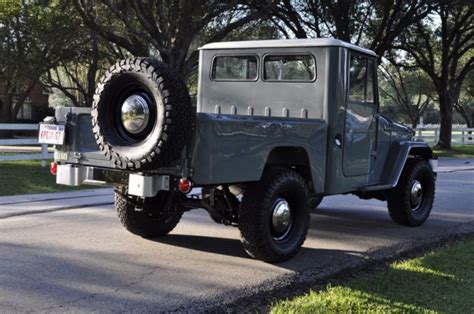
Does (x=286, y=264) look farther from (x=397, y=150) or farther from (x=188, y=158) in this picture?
(x=397, y=150)

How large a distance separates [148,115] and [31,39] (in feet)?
73.2

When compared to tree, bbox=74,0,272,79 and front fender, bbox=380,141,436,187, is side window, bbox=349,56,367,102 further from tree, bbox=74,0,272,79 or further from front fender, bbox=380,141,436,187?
tree, bbox=74,0,272,79

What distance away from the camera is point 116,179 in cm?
589

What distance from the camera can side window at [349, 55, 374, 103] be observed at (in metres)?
7.25

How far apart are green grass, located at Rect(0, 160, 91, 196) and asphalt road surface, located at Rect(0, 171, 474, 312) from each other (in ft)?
9.04

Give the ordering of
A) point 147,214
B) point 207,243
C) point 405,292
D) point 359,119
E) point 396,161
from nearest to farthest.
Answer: point 405,292, point 147,214, point 207,243, point 359,119, point 396,161

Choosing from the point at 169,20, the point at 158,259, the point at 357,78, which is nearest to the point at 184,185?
the point at 158,259

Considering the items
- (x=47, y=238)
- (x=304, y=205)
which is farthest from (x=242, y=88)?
(x=47, y=238)

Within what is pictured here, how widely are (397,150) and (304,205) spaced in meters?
2.38

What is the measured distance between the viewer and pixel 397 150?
8.20 metres

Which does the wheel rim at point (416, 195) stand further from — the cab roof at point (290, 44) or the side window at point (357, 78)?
the cab roof at point (290, 44)

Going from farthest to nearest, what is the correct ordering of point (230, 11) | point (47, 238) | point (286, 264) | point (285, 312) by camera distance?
point (230, 11) < point (47, 238) < point (286, 264) < point (285, 312)

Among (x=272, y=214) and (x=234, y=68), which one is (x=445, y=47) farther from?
(x=272, y=214)

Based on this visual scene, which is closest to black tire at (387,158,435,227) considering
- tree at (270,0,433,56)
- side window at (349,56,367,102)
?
side window at (349,56,367,102)
